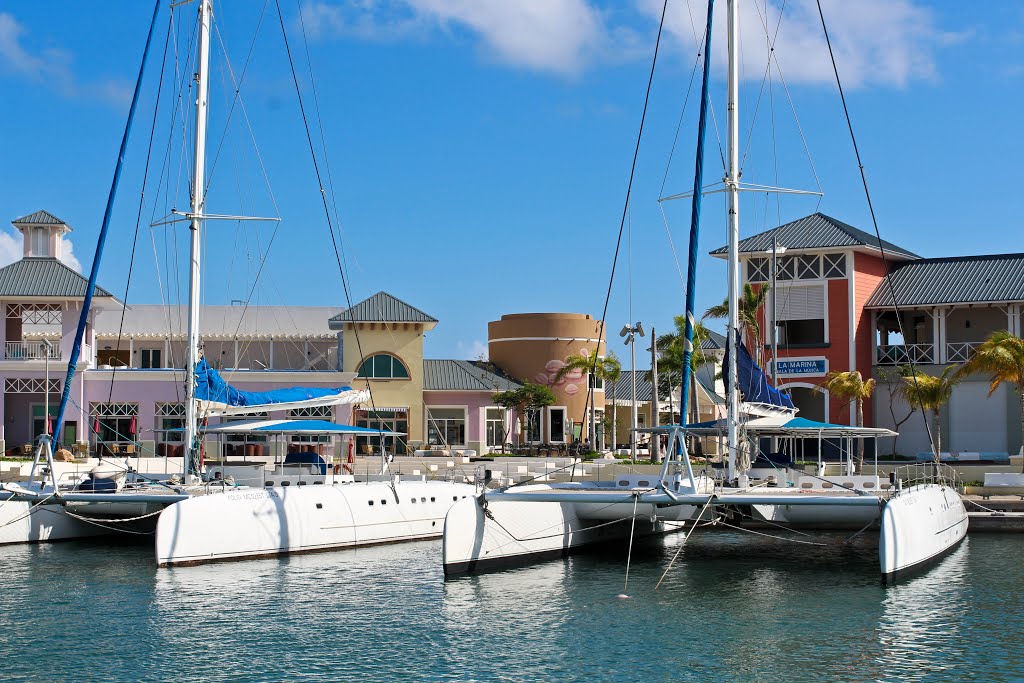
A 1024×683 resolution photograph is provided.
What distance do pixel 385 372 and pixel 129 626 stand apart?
37593mm

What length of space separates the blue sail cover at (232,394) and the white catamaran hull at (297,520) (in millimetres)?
4364

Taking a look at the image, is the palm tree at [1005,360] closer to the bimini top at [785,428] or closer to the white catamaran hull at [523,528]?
the bimini top at [785,428]

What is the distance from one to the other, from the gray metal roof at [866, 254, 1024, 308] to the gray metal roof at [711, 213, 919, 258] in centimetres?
149

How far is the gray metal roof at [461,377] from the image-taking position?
57.3 meters

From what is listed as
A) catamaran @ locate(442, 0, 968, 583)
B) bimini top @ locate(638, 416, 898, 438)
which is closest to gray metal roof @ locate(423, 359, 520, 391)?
catamaran @ locate(442, 0, 968, 583)

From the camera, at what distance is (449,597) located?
21.2 meters

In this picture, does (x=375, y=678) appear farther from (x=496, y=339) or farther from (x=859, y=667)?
(x=496, y=339)

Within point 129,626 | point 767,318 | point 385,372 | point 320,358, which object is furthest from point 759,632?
point 320,358

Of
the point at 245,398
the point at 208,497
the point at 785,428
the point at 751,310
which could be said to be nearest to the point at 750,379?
the point at 785,428

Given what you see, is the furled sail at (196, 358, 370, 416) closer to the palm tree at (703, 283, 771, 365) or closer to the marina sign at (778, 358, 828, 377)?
the palm tree at (703, 283, 771, 365)

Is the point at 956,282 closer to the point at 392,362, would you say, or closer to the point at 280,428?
the point at 392,362

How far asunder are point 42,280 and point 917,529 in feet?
139

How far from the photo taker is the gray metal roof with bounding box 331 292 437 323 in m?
55.8

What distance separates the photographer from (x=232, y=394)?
31.4m
